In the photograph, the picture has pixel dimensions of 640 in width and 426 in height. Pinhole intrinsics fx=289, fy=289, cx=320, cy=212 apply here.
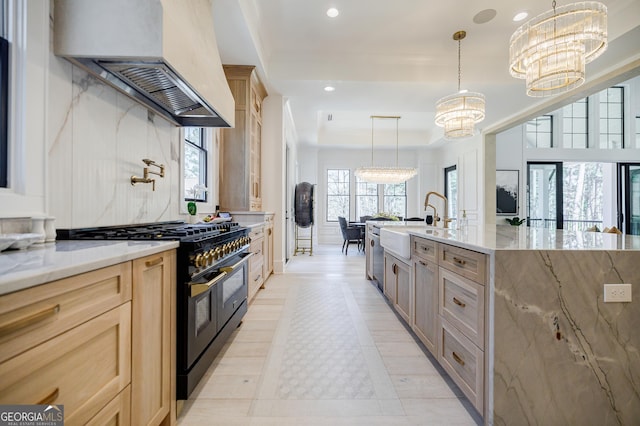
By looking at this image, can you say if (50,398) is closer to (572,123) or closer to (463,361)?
(463,361)

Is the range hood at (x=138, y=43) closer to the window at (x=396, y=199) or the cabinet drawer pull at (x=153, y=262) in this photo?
the cabinet drawer pull at (x=153, y=262)

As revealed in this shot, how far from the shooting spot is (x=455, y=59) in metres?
4.22

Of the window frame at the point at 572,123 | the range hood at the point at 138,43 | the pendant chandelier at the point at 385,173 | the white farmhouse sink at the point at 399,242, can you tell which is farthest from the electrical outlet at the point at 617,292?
the window frame at the point at 572,123

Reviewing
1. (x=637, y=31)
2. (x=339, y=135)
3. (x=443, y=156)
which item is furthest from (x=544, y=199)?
(x=339, y=135)

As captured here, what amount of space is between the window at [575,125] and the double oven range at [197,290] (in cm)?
832

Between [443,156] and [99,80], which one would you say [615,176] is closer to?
[443,156]

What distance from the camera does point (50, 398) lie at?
0.77 m

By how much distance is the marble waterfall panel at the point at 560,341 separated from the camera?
127 centimetres

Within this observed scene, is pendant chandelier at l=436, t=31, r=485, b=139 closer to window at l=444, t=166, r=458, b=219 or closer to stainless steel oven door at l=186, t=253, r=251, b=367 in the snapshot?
stainless steel oven door at l=186, t=253, r=251, b=367

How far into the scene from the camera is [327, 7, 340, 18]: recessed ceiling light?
10.8 ft

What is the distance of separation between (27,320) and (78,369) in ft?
0.90

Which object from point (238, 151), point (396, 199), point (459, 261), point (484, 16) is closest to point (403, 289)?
point (459, 261)

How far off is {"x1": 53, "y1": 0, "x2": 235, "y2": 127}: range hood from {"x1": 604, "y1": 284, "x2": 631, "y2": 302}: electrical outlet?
92.7 inches

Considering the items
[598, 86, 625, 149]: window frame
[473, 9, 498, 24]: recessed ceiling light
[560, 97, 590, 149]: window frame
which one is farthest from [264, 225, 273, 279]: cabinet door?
[598, 86, 625, 149]: window frame
